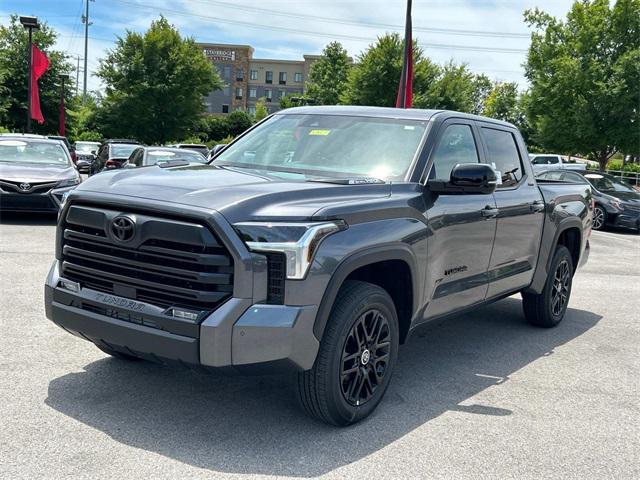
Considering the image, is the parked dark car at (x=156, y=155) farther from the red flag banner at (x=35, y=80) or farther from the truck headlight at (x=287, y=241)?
the truck headlight at (x=287, y=241)

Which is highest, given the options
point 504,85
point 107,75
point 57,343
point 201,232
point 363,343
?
point 504,85

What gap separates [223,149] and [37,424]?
2476 mm

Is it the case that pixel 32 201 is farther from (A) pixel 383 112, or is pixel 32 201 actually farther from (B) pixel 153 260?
(B) pixel 153 260

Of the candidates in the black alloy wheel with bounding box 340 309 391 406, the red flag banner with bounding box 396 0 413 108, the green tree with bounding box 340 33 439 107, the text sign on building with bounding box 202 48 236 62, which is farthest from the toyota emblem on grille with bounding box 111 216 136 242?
the text sign on building with bounding box 202 48 236 62

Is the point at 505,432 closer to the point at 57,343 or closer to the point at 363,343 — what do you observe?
the point at 363,343

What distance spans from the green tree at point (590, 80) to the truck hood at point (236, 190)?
86.6ft

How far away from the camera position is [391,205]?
4109 millimetres

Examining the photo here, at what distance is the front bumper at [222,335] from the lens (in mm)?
3334

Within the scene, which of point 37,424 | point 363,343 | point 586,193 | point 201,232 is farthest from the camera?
point 586,193

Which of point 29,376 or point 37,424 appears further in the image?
point 29,376

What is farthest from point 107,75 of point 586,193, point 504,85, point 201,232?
point 504,85

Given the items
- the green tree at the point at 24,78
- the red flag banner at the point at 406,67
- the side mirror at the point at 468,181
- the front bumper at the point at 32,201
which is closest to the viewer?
the side mirror at the point at 468,181

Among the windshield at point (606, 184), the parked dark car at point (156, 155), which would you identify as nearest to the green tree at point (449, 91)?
the windshield at point (606, 184)

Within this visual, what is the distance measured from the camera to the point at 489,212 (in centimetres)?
514
